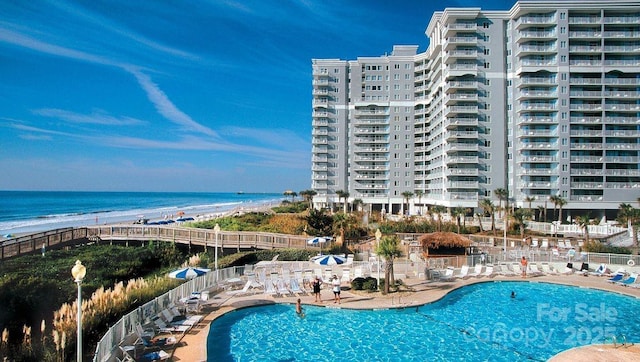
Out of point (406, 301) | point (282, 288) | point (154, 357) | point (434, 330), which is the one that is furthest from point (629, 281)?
point (154, 357)

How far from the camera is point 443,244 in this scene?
26.9m

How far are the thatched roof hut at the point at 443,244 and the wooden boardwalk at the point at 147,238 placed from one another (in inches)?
308

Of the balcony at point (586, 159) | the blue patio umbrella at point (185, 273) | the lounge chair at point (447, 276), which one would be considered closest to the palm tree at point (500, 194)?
the balcony at point (586, 159)

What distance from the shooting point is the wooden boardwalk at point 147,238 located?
91.7 feet

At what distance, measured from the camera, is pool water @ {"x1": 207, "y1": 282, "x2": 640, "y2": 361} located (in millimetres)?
13086

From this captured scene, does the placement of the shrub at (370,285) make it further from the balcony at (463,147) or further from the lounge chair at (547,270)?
the balcony at (463,147)

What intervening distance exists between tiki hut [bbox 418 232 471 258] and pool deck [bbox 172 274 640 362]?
12.8ft

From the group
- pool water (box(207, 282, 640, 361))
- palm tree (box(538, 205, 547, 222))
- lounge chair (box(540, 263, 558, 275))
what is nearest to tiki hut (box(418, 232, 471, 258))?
lounge chair (box(540, 263, 558, 275))

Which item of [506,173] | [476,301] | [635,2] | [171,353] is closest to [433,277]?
[476,301]

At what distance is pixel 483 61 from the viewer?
2302 inches

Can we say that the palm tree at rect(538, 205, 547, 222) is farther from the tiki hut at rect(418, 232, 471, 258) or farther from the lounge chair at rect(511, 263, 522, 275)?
the lounge chair at rect(511, 263, 522, 275)

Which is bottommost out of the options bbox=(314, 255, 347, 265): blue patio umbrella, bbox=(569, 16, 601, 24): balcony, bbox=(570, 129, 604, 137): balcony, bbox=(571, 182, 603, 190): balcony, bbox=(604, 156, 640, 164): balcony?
bbox=(314, 255, 347, 265): blue patio umbrella

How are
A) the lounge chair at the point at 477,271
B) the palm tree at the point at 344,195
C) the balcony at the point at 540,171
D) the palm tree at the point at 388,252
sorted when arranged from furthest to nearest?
the palm tree at the point at 344,195 < the balcony at the point at 540,171 < the lounge chair at the point at 477,271 < the palm tree at the point at 388,252

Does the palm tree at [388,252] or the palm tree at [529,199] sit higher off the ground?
the palm tree at [529,199]
